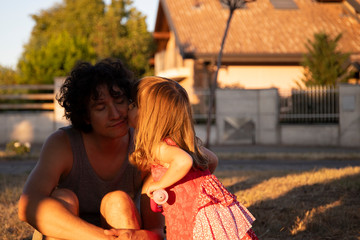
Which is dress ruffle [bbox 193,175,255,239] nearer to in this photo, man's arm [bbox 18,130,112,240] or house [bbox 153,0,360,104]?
man's arm [bbox 18,130,112,240]

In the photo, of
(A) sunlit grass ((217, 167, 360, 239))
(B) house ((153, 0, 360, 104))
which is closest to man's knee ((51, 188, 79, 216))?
(A) sunlit grass ((217, 167, 360, 239))

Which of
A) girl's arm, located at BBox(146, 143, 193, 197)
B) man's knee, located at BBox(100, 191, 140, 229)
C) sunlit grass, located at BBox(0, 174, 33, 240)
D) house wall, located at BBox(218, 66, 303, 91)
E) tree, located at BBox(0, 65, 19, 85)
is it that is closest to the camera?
girl's arm, located at BBox(146, 143, 193, 197)

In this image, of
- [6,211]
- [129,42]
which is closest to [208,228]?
[6,211]

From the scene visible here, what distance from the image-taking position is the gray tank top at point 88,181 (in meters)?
3.18

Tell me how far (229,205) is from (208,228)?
0.70ft

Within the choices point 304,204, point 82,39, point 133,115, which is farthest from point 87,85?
point 82,39

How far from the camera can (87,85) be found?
126 inches

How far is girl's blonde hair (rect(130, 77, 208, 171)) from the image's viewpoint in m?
2.97

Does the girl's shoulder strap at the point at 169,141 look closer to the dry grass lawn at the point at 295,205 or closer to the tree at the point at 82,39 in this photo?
the dry grass lawn at the point at 295,205

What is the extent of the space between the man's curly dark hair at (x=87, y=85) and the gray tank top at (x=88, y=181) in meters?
0.10

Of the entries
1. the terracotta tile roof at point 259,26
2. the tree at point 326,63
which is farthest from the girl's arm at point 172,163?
the terracotta tile roof at point 259,26

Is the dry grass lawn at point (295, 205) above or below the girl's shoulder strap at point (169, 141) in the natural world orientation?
below

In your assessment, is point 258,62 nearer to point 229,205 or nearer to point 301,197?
point 301,197

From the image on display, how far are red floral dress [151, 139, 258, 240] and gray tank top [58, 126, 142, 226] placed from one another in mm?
319
